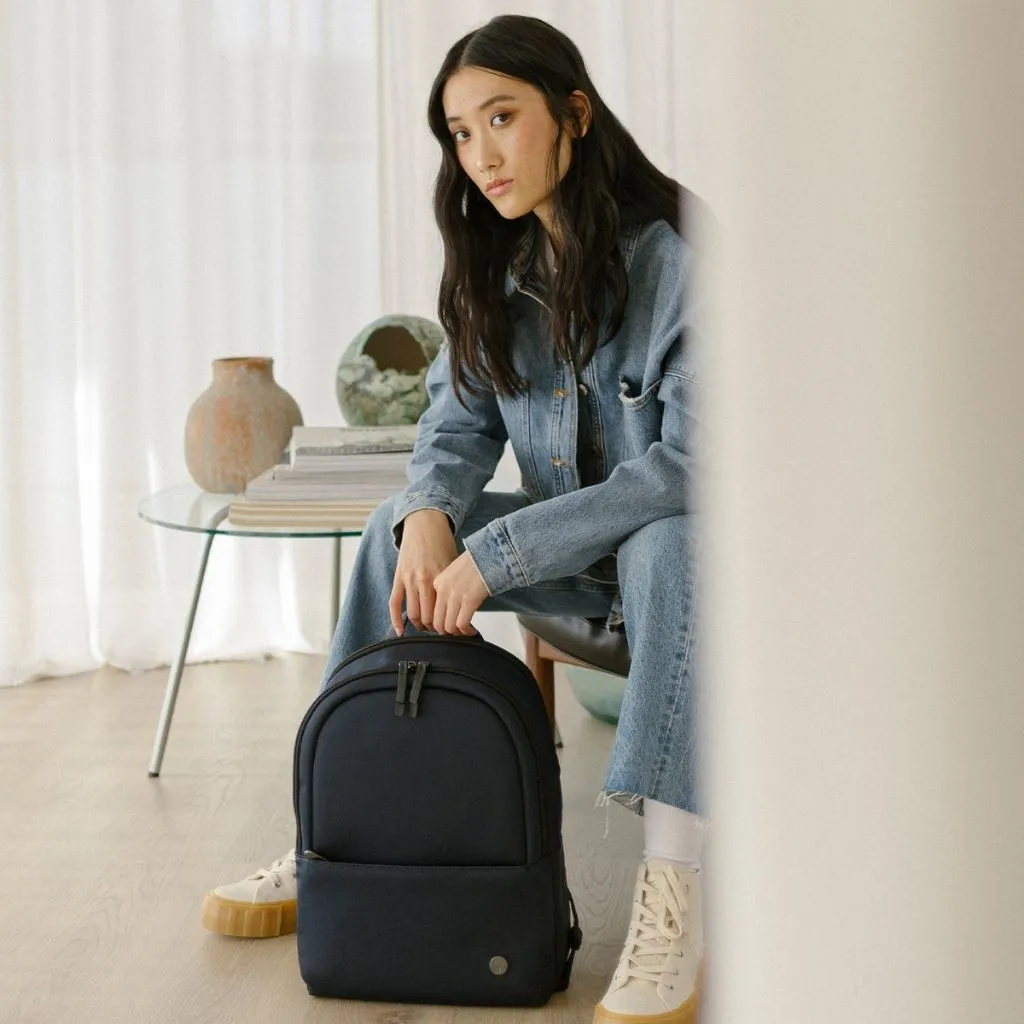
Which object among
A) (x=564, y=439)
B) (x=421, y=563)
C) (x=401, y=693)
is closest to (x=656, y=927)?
(x=401, y=693)

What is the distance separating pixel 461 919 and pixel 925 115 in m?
1.16

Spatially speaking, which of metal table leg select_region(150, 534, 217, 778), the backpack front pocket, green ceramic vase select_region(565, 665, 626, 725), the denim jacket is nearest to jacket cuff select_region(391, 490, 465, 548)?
the denim jacket

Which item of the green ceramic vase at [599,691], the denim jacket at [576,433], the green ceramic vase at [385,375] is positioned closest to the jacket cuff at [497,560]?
the denim jacket at [576,433]

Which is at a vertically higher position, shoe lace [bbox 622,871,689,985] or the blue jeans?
the blue jeans

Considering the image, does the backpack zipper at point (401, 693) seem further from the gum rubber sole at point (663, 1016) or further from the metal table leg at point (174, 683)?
the metal table leg at point (174, 683)

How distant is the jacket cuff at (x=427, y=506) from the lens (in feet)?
4.67

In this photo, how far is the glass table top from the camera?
1.69 meters

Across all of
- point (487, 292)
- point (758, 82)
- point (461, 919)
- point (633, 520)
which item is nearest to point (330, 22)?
point (487, 292)

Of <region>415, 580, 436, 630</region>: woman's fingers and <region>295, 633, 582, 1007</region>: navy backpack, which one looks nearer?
<region>295, 633, 582, 1007</region>: navy backpack

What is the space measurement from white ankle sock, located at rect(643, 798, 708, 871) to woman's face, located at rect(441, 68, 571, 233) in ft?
2.07

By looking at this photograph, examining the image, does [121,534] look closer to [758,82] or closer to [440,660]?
[440,660]

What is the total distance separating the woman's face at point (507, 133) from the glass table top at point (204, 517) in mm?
484

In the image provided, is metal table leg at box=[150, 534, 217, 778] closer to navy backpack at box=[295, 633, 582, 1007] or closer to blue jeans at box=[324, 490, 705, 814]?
navy backpack at box=[295, 633, 582, 1007]

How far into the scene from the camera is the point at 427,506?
1419mm
